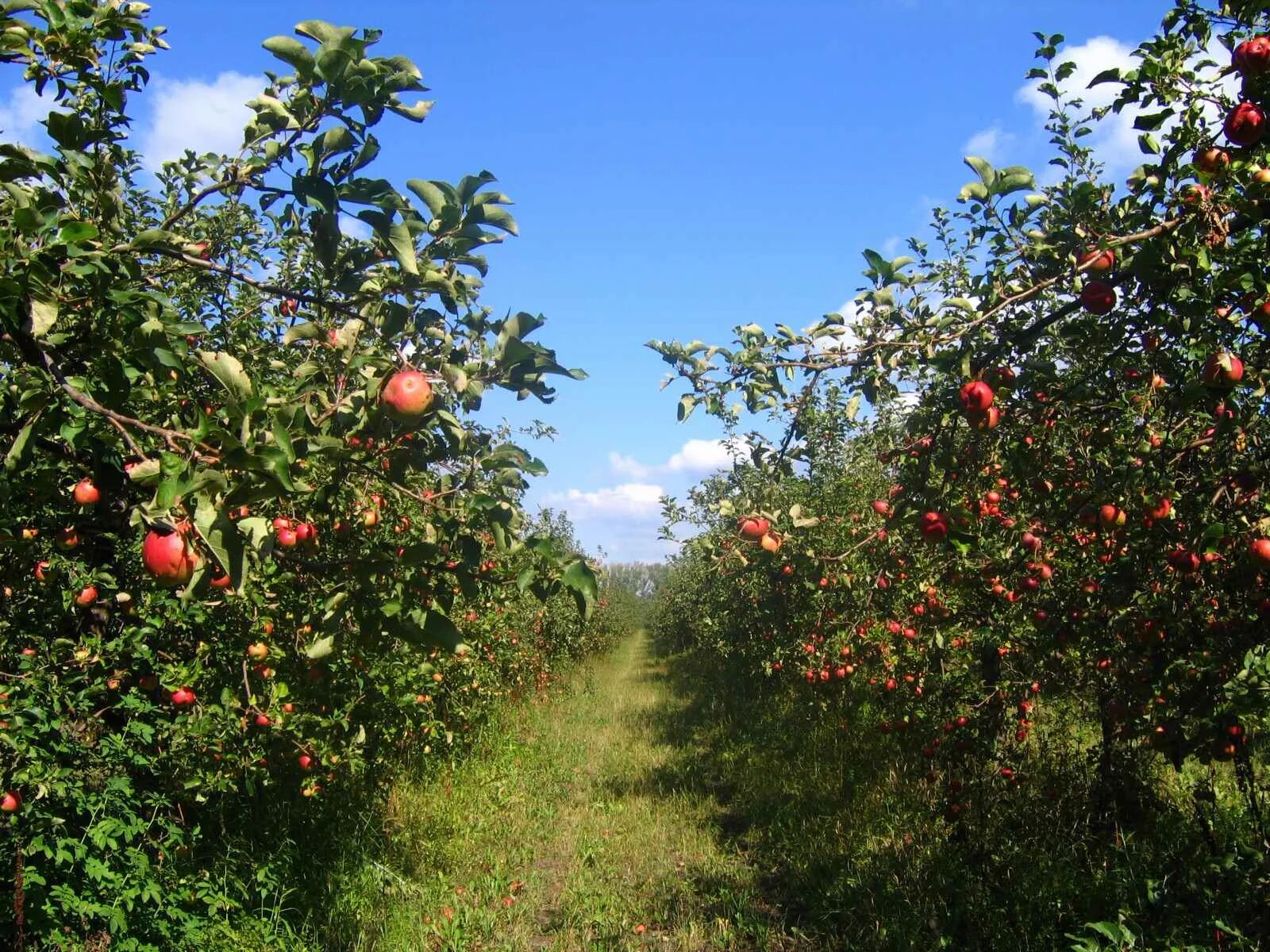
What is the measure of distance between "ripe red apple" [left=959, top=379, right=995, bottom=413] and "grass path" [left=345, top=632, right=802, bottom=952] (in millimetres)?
3600

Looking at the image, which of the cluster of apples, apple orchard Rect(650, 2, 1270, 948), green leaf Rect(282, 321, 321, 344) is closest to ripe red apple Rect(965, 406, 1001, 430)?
apple orchard Rect(650, 2, 1270, 948)

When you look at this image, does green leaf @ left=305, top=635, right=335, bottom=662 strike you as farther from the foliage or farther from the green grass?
the green grass

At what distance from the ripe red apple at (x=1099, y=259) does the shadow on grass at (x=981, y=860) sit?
2160 mm

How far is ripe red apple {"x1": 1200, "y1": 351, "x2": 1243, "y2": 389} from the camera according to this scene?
2336mm

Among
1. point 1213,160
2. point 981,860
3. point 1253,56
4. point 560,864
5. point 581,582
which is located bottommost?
point 560,864

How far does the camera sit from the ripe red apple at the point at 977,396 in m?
2.68

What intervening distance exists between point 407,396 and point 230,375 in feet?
1.26

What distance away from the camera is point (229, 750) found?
416 cm

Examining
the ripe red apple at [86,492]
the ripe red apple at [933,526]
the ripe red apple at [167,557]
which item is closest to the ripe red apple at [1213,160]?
the ripe red apple at [933,526]

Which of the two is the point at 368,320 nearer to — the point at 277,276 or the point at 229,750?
the point at 277,276

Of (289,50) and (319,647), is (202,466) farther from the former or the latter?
(289,50)

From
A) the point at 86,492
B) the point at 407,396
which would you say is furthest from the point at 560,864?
the point at 407,396

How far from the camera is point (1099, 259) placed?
99.2 inches

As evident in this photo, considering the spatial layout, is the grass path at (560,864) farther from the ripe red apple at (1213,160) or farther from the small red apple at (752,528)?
the ripe red apple at (1213,160)
